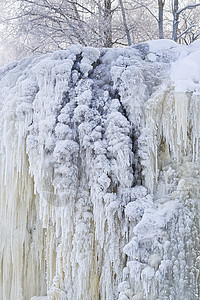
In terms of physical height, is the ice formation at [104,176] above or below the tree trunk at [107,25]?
below

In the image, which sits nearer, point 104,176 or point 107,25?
point 104,176

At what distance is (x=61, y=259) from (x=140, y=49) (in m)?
2.45

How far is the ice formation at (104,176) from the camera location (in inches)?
104

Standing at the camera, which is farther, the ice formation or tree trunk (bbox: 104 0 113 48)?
tree trunk (bbox: 104 0 113 48)

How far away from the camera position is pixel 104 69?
11.5 ft

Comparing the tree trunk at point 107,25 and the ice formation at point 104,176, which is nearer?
the ice formation at point 104,176

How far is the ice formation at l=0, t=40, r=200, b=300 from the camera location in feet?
8.70

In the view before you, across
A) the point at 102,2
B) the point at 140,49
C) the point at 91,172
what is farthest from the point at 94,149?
the point at 102,2

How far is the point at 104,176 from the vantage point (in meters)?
2.97

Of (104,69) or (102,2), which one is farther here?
Answer: (102,2)

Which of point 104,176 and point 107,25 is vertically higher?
point 107,25

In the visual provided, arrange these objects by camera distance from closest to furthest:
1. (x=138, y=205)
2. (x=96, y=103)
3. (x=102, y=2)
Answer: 1. (x=138, y=205)
2. (x=96, y=103)
3. (x=102, y=2)

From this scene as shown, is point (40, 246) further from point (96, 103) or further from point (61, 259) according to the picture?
point (96, 103)

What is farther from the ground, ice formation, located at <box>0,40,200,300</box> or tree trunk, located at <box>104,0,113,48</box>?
tree trunk, located at <box>104,0,113,48</box>
